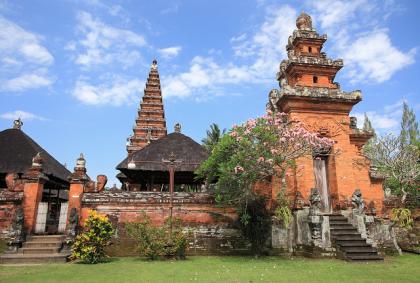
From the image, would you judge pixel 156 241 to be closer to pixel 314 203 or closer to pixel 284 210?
pixel 284 210

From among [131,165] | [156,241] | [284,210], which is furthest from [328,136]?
[131,165]

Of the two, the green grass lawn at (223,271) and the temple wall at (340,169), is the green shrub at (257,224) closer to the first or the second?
the green grass lawn at (223,271)

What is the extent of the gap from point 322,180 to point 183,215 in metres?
5.64

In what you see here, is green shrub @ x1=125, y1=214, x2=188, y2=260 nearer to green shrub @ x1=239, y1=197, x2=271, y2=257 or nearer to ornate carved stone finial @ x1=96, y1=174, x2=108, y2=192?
ornate carved stone finial @ x1=96, y1=174, x2=108, y2=192

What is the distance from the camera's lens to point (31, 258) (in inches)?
400

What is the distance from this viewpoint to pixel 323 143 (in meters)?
11.8

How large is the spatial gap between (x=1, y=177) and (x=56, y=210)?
457cm

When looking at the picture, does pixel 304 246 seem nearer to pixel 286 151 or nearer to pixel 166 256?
pixel 286 151

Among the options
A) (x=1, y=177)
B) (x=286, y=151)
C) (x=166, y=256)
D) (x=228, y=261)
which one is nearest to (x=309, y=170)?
(x=286, y=151)

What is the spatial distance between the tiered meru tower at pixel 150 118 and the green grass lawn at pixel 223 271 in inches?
840

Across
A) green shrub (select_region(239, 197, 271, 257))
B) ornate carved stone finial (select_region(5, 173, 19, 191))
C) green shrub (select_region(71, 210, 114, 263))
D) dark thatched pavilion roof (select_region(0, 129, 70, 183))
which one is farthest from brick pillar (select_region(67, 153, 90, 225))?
green shrub (select_region(239, 197, 271, 257))

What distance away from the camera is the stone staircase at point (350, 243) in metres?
9.93

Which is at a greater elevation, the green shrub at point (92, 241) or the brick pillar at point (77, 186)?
the brick pillar at point (77, 186)

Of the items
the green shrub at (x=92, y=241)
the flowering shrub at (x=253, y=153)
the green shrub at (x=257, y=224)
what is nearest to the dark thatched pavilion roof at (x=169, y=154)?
the flowering shrub at (x=253, y=153)
